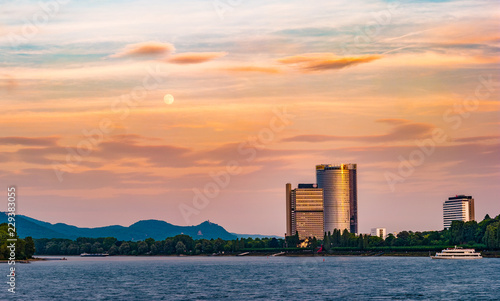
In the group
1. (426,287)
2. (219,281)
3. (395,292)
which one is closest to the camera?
(395,292)

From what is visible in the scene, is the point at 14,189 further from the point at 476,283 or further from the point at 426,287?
the point at 476,283

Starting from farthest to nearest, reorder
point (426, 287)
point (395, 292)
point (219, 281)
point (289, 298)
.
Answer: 1. point (219, 281)
2. point (426, 287)
3. point (395, 292)
4. point (289, 298)


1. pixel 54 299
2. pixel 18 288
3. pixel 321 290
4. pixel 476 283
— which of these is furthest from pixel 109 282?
pixel 476 283

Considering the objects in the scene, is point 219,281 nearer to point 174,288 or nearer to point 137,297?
point 174,288

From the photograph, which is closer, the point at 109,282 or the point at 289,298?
the point at 289,298

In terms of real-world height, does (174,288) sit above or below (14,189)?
below

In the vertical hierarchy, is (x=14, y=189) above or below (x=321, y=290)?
above

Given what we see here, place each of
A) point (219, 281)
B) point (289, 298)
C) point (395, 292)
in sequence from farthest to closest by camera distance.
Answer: point (219, 281)
point (395, 292)
point (289, 298)

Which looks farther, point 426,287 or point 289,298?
point 426,287

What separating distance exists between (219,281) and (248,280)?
25.1ft

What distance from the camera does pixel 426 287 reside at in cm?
15262

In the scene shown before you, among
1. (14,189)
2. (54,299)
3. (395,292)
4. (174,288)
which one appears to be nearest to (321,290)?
(395,292)

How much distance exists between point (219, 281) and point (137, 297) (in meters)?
43.3

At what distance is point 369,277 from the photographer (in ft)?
611
